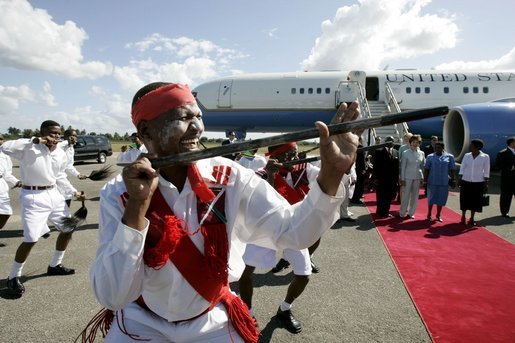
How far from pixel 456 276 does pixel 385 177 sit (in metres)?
3.84

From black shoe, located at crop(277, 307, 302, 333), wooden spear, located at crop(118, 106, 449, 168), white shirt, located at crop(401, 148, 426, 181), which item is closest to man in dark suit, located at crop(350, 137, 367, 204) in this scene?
white shirt, located at crop(401, 148, 426, 181)

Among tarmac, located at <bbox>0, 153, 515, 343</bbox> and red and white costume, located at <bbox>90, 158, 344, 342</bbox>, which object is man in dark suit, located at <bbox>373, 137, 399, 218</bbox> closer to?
tarmac, located at <bbox>0, 153, 515, 343</bbox>

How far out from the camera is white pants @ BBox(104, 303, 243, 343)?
5.04 feet

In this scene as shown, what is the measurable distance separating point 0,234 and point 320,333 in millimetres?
6439

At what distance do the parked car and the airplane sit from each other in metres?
7.23

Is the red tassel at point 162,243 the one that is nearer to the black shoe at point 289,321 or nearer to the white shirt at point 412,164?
the black shoe at point 289,321

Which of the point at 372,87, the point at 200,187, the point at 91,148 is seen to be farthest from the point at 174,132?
the point at 91,148

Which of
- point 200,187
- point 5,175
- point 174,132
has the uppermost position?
point 174,132

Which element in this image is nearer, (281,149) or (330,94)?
(281,149)

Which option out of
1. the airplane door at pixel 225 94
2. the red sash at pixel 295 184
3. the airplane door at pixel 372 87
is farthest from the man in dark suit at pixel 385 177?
the airplane door at pixel 225 94

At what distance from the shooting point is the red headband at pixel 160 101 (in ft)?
5.11

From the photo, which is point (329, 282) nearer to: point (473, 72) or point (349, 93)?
point (349, 93)

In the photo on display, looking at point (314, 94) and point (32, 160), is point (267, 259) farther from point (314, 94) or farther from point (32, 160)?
point (314, 94)

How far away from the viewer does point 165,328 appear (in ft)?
5.07
